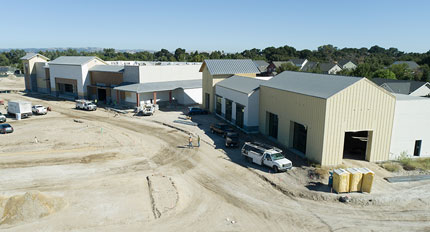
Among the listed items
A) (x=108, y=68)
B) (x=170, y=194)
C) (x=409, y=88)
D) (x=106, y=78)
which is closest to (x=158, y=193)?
(x=170, y=194)

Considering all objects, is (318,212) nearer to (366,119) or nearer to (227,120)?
(366,119)

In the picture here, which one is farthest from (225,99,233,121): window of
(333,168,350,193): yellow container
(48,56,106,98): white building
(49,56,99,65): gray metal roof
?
(49,56,99,65): gray metal roof

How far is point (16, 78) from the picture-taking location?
4385 inches

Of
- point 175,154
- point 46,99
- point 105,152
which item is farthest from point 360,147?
point 46,99

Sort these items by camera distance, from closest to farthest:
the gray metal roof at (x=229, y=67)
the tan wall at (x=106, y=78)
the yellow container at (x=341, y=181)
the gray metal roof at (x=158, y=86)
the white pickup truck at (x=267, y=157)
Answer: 1. the yellow container at (x=341, y=181)
2. the white pickup truck at (x=267, y=157)
3. the gray metal roof at (x=229, y=67)
4. the gray metal roof at (x=158, y=86)
5. the tan wall at (x=106, y=78)

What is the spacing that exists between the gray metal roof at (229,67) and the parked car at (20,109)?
2925 centimetres

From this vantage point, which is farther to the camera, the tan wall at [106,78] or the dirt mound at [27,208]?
the tan wall at [106,78]

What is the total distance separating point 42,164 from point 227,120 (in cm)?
2512

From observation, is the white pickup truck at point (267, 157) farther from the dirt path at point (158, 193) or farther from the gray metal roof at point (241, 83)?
the gray metal roof at point (241, 83)

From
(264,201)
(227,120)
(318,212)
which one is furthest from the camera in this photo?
(227,120)

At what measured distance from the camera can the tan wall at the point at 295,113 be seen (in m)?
27.7

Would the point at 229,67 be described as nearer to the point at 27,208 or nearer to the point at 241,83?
the point at 241,83

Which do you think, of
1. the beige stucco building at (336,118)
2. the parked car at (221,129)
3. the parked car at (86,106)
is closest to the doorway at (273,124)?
the beige stucco building at (336,118)

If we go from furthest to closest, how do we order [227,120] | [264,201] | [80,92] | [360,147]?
[80,92] < [227,120] < [360,147] < [264,201]
